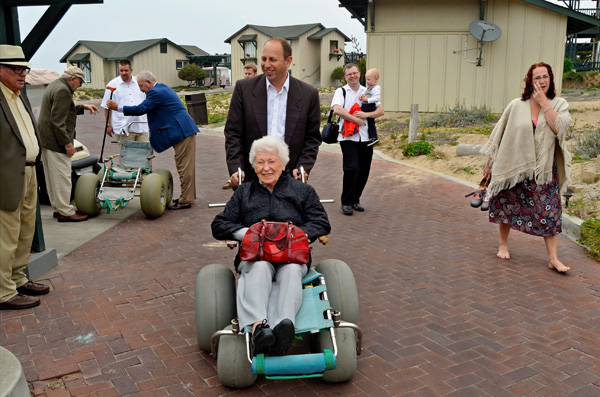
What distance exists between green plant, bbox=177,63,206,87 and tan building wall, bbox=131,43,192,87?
220cm

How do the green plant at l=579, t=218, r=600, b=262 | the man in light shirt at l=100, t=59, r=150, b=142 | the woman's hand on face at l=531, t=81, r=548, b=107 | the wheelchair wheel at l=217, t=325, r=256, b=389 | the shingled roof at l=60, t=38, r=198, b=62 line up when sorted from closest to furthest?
the wheelchair wheel at l=217, t=325, r=256, b=389
the woman's hand on face at l=531, t=81, r=548, b=107
the green plant at l=579, t=218, r=600, b=262
the man in light shirt at l=100, t=59, r=150, b=142
the shingled roof at l=60, t=38, r=198, b=62

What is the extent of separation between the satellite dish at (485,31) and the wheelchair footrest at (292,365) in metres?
14.5

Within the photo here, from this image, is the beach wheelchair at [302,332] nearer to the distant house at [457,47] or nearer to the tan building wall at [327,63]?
the distant house at [457,47]

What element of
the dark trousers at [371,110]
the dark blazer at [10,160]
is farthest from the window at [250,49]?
the dark blazer at [10,160]

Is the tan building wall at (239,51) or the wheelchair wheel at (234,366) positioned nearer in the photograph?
the wheelchair wheel at (234,366)

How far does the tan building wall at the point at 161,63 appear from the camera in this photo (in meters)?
47.1

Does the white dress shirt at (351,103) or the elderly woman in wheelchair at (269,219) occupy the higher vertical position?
the white dress shirt at (351,103)

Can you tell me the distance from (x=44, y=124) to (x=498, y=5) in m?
13.5

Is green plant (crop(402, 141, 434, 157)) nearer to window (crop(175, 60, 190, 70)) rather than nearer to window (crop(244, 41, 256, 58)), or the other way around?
window (crop(244, 41, 256, 58))

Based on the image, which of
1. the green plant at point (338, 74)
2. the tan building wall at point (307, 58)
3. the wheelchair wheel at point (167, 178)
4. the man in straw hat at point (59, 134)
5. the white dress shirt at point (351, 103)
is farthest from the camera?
the tan building wall at point (307, 58)

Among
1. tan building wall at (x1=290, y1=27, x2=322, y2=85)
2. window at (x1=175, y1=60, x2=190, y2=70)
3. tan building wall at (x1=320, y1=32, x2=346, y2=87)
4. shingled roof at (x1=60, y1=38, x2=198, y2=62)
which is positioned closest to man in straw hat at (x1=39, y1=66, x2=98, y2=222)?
tan building wall at (x1=290, y1=27, x2=322, y2=85)

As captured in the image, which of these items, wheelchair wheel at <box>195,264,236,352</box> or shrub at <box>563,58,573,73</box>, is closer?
wheelchair wheel at <box>195,264,236,352</box>

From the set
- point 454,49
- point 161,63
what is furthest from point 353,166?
point 161,63

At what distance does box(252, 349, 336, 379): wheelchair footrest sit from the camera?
10.6 feet
